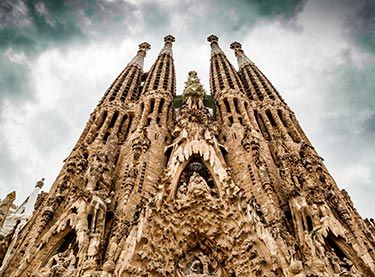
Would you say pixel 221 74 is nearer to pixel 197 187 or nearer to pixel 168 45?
pixel 168 45

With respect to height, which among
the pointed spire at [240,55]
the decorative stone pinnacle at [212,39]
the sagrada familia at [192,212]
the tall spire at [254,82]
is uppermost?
the decorative stone pinnacle at [212,39]

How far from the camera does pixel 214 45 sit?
30703 mm

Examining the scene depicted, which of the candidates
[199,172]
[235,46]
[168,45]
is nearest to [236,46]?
[235,46]

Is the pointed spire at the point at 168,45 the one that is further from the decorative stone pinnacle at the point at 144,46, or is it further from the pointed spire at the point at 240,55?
the pointed spire at the point at 240,55

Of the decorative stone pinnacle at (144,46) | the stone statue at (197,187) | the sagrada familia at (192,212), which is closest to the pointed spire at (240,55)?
the decorative stone pinnacle at (144,46)

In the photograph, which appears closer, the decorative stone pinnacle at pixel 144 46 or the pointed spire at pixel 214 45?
the pointed spire at pixel 214 45

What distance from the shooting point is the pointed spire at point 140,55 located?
26909mm

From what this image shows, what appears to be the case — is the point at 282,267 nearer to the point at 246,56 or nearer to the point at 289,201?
the point at 289,201

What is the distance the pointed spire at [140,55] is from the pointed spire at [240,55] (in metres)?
7.62

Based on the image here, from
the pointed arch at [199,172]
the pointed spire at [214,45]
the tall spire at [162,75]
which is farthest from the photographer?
the pointed spire at [214,45]

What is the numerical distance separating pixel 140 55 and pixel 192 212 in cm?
2062

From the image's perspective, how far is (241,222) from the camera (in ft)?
34.6

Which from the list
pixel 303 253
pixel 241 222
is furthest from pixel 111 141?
pixel 303 253

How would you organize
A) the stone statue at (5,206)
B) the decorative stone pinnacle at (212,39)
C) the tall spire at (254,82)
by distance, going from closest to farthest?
the stone statue at (5,206), the tall spire at (254,82), the decorative stone pinnacle at (212,39)
